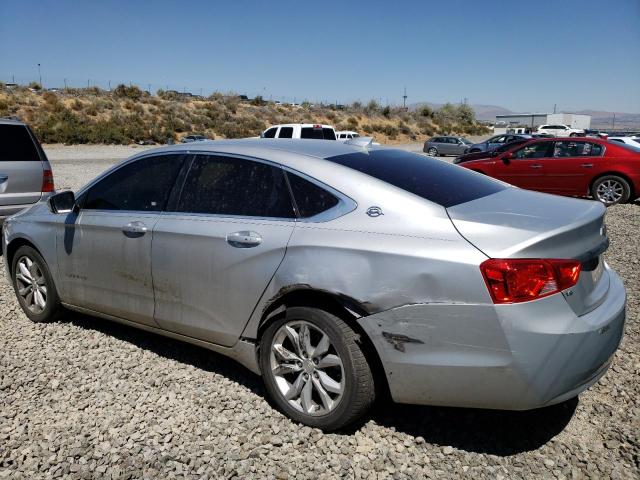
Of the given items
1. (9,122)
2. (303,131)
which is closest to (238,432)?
(9,122)

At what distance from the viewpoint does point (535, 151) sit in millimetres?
12945

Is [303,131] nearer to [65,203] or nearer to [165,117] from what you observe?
[65,203]

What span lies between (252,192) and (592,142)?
36.9ft

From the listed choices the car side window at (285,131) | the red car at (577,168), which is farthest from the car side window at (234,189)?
the car side window at (285,131)

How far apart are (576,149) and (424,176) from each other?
10641 millimetres

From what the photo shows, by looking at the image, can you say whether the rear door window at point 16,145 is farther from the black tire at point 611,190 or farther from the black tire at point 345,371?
the black tire at point 611,190

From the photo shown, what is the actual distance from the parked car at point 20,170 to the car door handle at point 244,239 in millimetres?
5127

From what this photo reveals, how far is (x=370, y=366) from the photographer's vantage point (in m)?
2.91

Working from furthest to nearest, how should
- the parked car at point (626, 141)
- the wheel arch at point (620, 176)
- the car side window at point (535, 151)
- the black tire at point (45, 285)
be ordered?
the parked car at point (626, 141), the car side window at point (535, 151), the wheel arch at point (620, 176), the black tire at point (45, 285)

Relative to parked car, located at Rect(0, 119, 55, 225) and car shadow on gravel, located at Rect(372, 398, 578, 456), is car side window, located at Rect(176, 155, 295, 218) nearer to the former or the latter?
car shadow on gravel, located at Rect(372, 398, 578, 456)

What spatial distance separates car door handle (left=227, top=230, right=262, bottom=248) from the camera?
3215mm

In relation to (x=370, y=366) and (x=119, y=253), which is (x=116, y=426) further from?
(x=370, y=366)

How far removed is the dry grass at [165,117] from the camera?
4181 cm

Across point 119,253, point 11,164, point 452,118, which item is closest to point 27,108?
point 11,164
